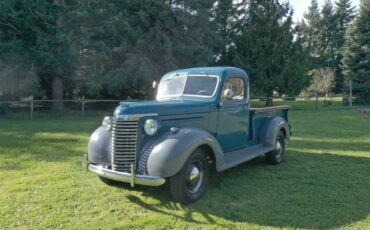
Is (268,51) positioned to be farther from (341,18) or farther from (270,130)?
(341,18)

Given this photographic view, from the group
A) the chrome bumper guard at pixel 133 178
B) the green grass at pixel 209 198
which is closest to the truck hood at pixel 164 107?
the chrome bumper guard at pixel 133 178

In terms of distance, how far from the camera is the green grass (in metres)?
3.95

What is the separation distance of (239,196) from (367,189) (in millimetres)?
2076

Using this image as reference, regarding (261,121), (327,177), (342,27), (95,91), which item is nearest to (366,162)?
(327,177)

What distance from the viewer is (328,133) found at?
36.0 feet

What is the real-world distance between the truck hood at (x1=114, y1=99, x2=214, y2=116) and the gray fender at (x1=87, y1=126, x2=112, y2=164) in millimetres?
534

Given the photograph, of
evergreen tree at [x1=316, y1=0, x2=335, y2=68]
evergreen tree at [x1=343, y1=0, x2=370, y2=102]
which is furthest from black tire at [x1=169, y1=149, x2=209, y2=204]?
evergreen tree at [x1=316, y1=0, x2=335, y2=68]

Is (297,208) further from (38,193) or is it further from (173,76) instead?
(38,193)

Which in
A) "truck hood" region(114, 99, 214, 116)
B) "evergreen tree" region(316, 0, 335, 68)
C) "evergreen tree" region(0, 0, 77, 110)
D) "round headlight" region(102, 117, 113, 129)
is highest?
"evergreen tree" region(316, 0, 335, 68)

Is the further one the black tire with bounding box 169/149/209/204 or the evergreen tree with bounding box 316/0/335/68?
the evergreen tree with bounding box 316/0/335/68

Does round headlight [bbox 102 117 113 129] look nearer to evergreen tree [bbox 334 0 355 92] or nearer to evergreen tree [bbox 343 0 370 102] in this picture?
evergreen tree [bbox 343 0 370 102]

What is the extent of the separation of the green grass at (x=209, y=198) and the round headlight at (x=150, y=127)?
3.29 ft

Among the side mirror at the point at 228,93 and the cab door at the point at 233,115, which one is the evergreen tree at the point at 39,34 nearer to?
the cab door at the point at 233,115

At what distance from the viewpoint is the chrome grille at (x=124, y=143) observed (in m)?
4.48
